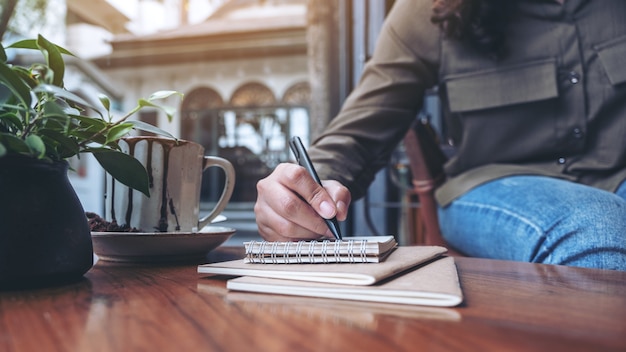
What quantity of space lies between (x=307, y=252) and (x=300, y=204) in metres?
0.13

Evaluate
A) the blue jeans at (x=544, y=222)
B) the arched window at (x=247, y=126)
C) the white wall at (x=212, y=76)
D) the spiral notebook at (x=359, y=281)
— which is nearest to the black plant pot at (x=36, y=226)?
the spiral notebook at (x=359, y=281)

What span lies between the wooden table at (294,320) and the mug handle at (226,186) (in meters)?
0.21

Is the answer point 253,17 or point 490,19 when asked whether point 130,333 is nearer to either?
point 490,19

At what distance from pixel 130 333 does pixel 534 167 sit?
2.49ft

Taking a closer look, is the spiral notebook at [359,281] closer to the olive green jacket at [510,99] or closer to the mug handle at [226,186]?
the mug handle at [226,186]

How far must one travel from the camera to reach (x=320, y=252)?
1.27 feet

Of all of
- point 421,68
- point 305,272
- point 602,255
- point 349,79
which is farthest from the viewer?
point 349,79

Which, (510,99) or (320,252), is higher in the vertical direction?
(510,99)

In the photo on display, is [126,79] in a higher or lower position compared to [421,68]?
higher

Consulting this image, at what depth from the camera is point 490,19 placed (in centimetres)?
85

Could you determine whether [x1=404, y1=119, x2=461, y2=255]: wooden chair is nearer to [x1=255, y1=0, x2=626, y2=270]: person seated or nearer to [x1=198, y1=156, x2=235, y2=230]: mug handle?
[x1=255, y1=0, x2=626, y2=270]: person seated

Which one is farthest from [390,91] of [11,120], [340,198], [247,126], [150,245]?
[247,126]

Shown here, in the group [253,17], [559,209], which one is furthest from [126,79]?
[559,209]

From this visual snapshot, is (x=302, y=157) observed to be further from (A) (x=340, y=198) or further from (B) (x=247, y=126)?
(B) (x=247, y=126)
